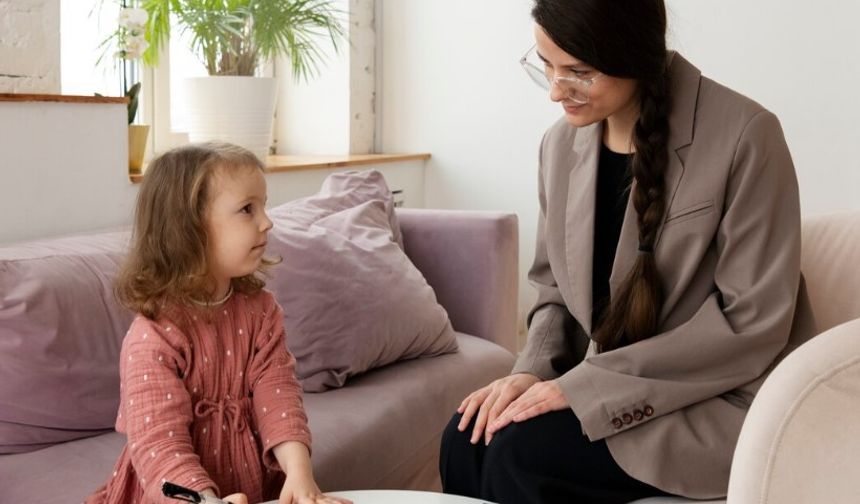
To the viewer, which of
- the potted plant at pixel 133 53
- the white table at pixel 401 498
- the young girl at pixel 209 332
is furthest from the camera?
the potted plant at pixel 133 53

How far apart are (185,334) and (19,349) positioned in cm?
37

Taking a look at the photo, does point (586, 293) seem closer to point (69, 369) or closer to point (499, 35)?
point (69, 369)

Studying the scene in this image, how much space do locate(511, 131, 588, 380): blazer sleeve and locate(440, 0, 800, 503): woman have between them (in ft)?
0.17

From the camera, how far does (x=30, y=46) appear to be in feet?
7.16

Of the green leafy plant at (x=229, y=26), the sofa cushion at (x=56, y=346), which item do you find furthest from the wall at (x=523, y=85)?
the sofa cushion at (x=56, y=346)

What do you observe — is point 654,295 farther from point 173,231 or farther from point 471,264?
point 471,264

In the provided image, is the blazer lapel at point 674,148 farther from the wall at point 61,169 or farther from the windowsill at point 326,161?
the windowsill at point 326,161

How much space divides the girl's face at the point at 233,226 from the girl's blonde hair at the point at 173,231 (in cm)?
1

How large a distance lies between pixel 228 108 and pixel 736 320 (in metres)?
1.85

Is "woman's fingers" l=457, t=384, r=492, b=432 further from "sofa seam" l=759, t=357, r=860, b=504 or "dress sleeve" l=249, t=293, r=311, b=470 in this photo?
"sofa seam" l=759, t=357, r=860, b=504

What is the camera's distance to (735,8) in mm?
3115

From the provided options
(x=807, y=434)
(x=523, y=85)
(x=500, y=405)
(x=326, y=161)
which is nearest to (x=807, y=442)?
(x=807, y=434)

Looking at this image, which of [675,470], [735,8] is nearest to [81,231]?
[675,470]

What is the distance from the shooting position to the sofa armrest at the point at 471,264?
102 inches
